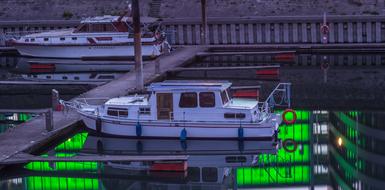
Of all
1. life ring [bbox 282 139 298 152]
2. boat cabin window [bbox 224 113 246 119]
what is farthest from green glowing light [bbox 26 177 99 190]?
life ring [bbox 282 139 298 152]

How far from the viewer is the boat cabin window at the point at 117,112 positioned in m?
30.6

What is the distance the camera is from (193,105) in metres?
29.8

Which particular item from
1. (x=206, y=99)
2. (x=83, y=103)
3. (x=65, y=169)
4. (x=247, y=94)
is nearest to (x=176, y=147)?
(x=206, y=99)

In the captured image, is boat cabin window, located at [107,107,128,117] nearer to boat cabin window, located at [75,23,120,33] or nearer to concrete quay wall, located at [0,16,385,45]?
boat cabin window, located at [75,23,120,33]

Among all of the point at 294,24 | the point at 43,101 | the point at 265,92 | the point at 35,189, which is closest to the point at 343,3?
the point at 294,24

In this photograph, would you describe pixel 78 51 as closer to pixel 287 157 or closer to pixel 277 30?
pixel 277 30

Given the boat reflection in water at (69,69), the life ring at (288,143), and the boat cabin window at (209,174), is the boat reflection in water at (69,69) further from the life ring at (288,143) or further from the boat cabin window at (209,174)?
the boat cabin window at (209,174)

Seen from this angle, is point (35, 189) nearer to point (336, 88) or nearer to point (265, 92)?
point (265, 92)

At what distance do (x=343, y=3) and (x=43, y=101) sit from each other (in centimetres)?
2777

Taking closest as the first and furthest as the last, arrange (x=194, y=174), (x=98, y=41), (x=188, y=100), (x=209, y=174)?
1. (x=194, y=174)
2. (x=209, y=174)
3. (x=188, y=100)
4. (x=98, y=41)

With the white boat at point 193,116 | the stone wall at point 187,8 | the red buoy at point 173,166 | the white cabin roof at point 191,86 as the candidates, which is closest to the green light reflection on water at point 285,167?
the white boat at point 193,116

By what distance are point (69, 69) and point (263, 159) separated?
89.2 ft

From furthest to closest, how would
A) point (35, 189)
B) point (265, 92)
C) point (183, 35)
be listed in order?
point (183, 35) → point (265, 92) → point (35, 189)

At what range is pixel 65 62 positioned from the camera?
55719mm
